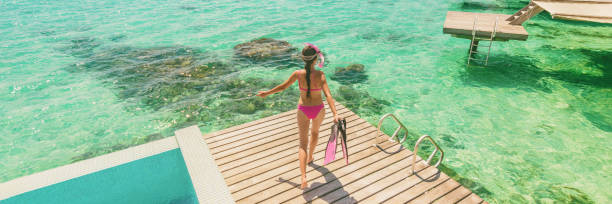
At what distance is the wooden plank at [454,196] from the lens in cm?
548

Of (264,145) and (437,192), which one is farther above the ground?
(264,145)

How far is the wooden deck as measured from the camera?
5.54m

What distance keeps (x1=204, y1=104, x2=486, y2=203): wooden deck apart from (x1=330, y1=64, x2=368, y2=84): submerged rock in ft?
20.4

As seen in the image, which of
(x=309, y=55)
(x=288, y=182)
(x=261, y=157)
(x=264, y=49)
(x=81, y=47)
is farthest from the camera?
(x=81, y=47)

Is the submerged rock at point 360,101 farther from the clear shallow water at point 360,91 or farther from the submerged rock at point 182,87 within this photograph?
the submerged rock at point 182,87

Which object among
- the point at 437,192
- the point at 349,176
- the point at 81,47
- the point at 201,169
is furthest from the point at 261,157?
the point at 81,47

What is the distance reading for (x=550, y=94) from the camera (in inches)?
468

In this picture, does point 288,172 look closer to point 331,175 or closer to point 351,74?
point 331,175

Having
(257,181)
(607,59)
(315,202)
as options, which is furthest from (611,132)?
(257,181)

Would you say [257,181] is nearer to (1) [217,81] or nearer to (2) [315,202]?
(2) [315,202]

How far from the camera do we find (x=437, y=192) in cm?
567

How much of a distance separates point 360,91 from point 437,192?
7.19 m

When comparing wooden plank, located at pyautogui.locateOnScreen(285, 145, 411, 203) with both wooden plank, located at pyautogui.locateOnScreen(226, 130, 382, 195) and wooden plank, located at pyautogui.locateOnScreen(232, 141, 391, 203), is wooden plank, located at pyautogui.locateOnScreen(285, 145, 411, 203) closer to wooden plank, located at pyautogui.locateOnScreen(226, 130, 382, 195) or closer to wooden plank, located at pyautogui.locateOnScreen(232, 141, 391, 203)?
wooden plank, located at pyautogui.locateOnScreen(232, 141, 391, 203)

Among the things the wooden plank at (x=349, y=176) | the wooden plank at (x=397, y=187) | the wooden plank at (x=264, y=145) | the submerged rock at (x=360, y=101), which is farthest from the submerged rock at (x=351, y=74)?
the wooden plank at (x=397, y=187)
